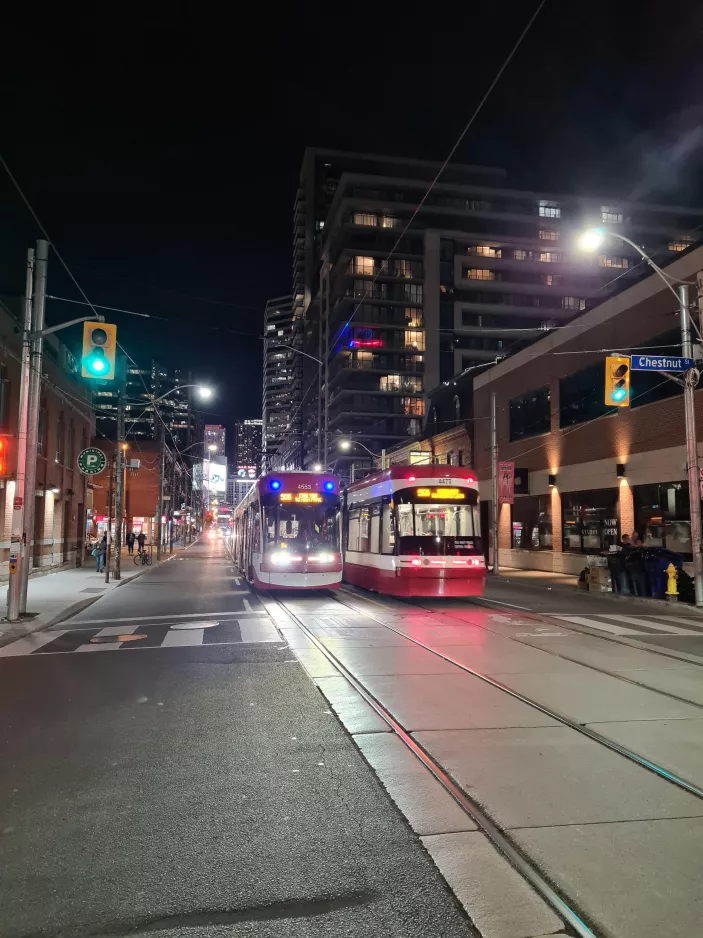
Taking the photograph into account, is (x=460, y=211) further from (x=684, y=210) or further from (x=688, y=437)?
(x=688, y=437)

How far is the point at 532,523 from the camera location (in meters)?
36.4

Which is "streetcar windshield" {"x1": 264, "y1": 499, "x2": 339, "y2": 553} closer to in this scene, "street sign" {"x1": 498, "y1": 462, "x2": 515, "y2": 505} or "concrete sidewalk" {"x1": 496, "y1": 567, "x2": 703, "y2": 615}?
"concrete sidewalk" {"x1": 496, "y1": 567, "x2": 703, "y2": 615}

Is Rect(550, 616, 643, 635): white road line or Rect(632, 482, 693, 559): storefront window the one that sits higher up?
Rect(632, 482, 693, 559): storefront window

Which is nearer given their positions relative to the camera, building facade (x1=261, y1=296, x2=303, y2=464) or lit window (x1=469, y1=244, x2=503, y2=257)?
lit window (x1=469, y1=244, x2=503, y2=257)

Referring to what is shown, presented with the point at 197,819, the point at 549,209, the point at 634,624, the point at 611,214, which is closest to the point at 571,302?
the point at 549,209

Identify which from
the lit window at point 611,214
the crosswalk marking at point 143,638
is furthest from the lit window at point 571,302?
the crosswalk marking at point 143,638

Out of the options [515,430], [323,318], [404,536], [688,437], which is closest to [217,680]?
[404,536]

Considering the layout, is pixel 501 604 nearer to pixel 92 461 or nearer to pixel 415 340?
pixel 92 461

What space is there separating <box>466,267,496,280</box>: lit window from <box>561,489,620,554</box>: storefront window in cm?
5695

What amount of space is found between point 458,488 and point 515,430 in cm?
2090

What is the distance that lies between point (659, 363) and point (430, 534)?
23.8ft

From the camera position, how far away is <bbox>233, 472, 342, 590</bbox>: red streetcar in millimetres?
20328

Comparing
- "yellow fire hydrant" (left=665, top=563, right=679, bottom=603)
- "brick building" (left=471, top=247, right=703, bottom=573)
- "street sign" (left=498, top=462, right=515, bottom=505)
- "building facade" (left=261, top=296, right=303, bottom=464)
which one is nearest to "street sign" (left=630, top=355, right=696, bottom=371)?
"brick building" (left=471, top=247, right=703, bottom=573)

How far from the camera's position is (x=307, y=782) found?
5.52 metres
